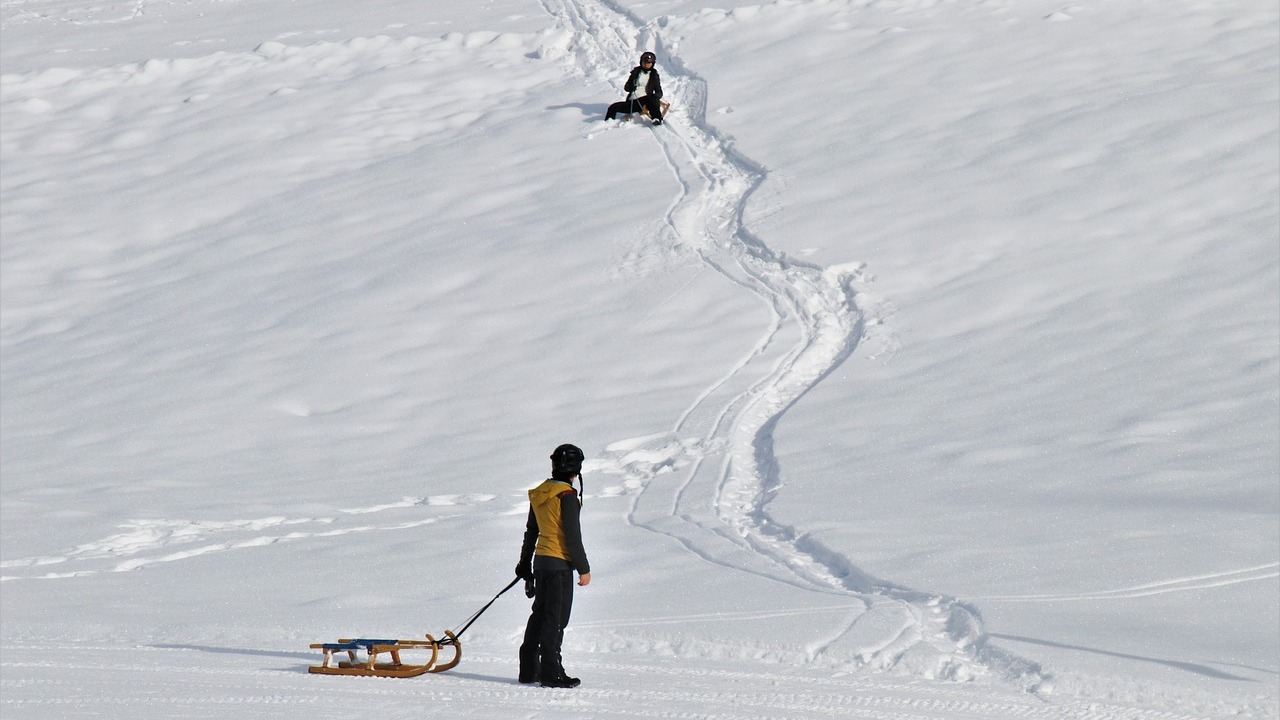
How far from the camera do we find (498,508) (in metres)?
8.76

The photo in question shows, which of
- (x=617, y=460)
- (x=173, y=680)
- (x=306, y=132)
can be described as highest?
(x=306, y=132)

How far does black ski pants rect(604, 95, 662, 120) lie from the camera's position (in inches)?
661

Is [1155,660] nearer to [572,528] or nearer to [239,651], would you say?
[572,528]

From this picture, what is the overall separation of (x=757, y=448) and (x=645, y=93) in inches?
345

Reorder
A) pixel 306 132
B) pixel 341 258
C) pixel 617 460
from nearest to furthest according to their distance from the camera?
pixel 617 460 < pixel 341 258 < pixel 306 132

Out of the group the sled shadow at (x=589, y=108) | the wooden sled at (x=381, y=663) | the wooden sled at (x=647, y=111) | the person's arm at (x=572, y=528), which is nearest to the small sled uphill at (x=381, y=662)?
the wooden sled at (x=381, y=663)

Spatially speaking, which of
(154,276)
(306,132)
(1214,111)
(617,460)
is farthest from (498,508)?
(306,132)

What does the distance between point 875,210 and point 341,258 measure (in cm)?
590

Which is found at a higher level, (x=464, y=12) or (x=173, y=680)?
(x=464, y=12)

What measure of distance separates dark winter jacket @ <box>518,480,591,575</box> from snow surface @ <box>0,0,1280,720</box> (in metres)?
0.58

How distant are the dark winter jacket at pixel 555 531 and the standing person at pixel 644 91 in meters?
11.9

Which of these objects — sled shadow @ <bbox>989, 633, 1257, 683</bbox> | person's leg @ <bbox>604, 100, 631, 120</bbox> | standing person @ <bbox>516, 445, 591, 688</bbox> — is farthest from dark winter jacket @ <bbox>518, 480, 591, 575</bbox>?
person's leg @ <bbox>604, 100, 631, 120</bbox>

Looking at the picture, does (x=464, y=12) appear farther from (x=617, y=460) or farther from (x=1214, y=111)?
(x=617, y=460)

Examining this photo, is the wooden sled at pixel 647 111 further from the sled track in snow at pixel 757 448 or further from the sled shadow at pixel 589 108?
the sled shadow at pixel 589 108
